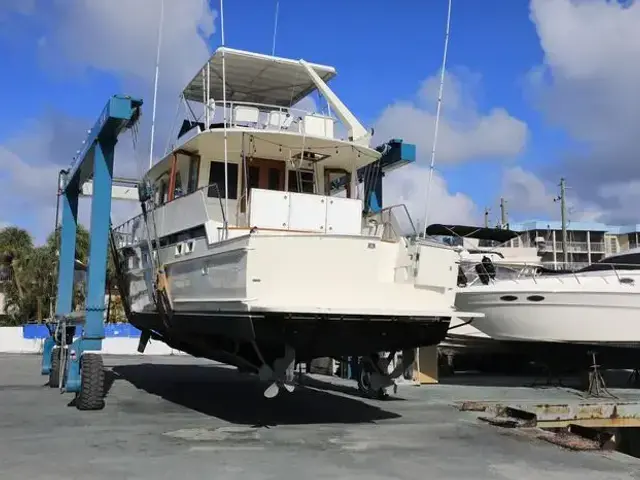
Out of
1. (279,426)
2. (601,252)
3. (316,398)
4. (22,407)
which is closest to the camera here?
(279,426)

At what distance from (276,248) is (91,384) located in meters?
3.96

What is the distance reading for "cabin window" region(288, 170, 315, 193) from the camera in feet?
32.7

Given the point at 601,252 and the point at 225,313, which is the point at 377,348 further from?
the point at 601,252

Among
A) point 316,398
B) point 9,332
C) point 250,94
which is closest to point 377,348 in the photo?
point 316,398

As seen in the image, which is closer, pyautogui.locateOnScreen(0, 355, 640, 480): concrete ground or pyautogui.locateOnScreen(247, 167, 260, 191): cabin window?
pyautogui.locateOnScreen(0, 355, 640, 480): concrete ground

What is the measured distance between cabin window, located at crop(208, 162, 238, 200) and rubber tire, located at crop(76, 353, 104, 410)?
2947mm

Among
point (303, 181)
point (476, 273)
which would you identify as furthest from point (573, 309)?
point (303, 181)

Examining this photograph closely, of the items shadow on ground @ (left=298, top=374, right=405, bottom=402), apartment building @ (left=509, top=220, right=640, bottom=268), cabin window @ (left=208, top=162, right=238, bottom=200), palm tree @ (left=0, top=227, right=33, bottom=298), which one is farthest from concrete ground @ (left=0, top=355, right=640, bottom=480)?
apartment building @ (left=509, top=220, right=640, bottom=268)

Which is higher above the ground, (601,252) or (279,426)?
(601,252)

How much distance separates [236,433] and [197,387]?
18.1 ft

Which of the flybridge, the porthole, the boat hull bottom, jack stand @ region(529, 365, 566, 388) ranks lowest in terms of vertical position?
jack stand @ region(529, 365, 566, 388)

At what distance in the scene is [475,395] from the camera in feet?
39.4

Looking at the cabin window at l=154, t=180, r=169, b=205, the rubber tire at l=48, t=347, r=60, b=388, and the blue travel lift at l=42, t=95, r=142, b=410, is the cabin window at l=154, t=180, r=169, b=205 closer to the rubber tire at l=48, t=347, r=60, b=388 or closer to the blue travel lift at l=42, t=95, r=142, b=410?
the blue travel lift at l=42, t=95, r=142, b=410

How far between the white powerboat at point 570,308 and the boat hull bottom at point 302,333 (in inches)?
196
